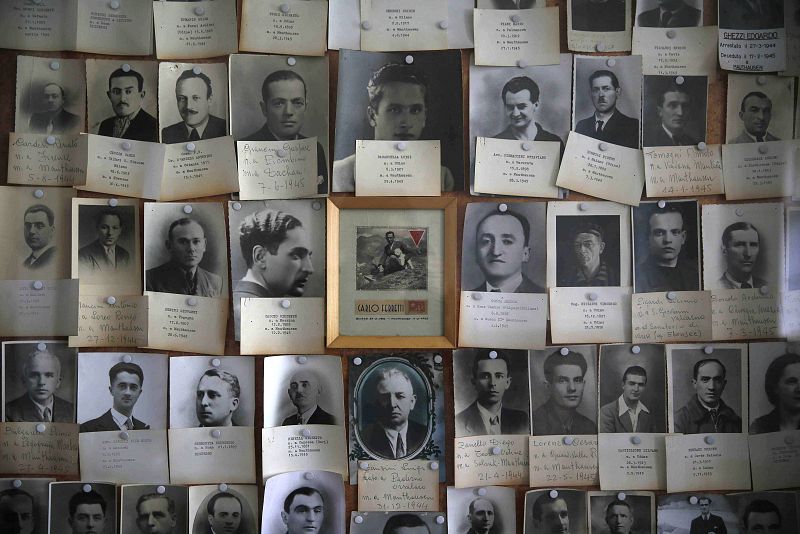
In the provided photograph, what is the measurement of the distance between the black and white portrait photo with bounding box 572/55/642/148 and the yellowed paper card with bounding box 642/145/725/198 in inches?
1.9

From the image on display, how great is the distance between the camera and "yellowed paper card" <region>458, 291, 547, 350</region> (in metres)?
1.44

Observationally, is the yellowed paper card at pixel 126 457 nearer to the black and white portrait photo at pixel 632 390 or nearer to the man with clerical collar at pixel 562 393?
the man with clerical collar at pixel 562 393

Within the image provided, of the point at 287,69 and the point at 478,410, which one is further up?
the point at 287,69

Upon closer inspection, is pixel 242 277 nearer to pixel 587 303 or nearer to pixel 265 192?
pixel 265 192

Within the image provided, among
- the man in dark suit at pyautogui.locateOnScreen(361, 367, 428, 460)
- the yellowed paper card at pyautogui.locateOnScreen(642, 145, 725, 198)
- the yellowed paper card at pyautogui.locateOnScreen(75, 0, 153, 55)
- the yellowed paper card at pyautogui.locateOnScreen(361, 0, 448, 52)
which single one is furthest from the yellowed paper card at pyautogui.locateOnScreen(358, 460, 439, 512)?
the yellowed paper card at pyautogui.locateOnScreen(75, 0, 153, 55)

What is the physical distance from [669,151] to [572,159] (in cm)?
18

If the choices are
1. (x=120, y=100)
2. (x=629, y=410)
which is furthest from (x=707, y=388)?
(x=120, y=100)

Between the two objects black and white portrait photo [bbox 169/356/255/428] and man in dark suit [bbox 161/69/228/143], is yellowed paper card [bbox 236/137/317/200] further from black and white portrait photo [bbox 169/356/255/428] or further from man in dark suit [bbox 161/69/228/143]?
black and white portrait photo [bbox 169/356/255/428]

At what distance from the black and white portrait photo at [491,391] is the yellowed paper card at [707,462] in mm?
269

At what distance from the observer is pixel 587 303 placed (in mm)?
1443

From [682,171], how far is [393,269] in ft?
1.79

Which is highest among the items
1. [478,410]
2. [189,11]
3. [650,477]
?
[189,11]

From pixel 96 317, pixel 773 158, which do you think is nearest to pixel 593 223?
pixel 773 158

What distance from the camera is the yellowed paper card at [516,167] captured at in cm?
144
